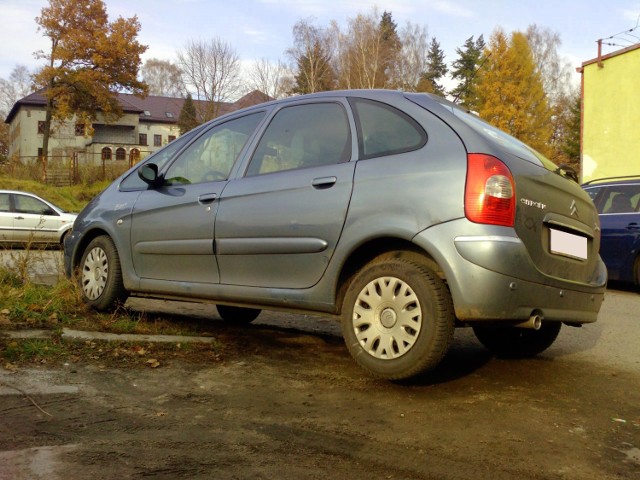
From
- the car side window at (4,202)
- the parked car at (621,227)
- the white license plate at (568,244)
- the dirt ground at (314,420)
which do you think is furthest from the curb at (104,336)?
the car side window at (4,202)

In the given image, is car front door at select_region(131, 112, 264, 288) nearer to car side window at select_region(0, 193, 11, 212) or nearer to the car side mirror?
the car side mirror

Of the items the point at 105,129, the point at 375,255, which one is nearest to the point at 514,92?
the point at 105,129

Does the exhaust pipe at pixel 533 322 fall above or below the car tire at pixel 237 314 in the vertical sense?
above

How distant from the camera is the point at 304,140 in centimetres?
429

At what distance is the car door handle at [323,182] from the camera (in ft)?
12.7

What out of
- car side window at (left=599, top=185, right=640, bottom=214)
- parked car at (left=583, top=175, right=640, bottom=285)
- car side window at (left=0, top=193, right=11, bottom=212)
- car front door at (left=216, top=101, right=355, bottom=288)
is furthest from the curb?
car side window at (left=0, top=193, right=11, bottom=212)

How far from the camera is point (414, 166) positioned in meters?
3.57

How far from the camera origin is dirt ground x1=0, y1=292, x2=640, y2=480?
2.49m

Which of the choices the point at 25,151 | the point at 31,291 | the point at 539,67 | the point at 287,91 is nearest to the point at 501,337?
the point at 31,291

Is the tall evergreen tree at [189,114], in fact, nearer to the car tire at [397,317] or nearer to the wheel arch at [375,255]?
the wheel arch at [375,255]

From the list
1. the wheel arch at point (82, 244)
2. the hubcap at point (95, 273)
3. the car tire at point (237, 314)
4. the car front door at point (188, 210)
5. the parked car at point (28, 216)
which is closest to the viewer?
the car front door at point (188, 210)

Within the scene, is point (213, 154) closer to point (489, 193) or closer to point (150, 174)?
point (150, 174)

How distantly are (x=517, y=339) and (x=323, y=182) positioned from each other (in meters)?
1.90

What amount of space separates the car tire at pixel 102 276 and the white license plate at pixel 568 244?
→ 11.1 ft
